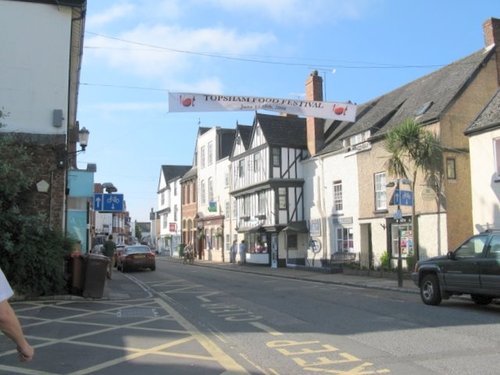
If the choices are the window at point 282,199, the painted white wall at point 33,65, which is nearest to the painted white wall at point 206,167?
the window at point 282,199

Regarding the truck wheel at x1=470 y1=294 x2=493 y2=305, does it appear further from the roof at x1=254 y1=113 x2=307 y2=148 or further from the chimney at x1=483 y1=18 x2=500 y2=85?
the roof at x1=254 y1=113 x2=307 y2=148

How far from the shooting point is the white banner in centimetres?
1781

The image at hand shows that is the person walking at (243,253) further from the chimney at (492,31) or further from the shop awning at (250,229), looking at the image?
the chimney at (492,31)

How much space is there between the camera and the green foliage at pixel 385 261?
22750 mm

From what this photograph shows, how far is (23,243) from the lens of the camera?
13.0m

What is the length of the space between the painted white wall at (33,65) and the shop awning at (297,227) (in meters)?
16.7

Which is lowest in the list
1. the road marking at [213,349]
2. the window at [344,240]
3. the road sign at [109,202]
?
the road marking at [213,349]

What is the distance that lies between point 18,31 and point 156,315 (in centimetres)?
980

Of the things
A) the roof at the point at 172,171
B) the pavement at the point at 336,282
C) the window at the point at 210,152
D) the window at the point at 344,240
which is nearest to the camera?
the pavement at the point at 336,282

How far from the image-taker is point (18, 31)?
1614 centimetres

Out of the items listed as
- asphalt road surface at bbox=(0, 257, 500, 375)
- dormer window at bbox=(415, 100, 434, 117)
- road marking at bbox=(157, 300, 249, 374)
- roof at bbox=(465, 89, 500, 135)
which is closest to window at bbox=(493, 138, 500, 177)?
roof at bbox=(465, 89, 500, 135)

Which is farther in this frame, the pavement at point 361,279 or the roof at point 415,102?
the roof at point 415,102

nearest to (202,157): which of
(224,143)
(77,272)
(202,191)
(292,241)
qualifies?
(202,191)

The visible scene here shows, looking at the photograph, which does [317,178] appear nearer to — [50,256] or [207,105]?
[207,105]
